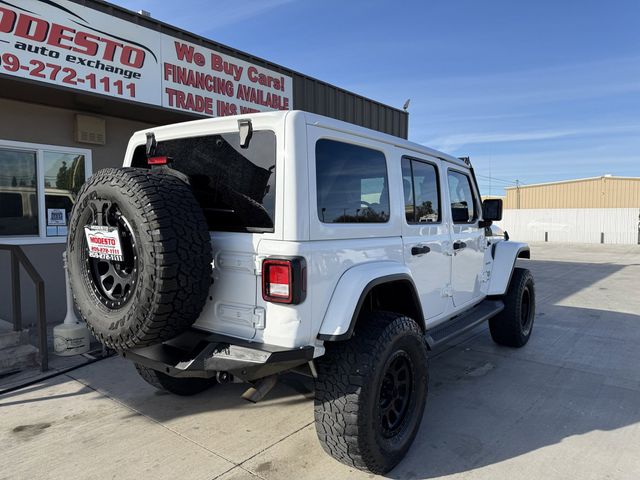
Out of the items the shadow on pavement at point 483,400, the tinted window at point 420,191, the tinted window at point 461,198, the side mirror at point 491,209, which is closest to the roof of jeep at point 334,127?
the tinted window at point 420,191

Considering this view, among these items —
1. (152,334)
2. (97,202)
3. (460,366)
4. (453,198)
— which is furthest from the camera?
(460,366)

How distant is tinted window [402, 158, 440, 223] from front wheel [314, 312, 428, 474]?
3.13 ft

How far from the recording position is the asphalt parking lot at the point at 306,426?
2730 mm

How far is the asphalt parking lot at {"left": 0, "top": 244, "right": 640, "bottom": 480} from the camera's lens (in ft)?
8.96

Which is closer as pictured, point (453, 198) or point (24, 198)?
point (453, 198)

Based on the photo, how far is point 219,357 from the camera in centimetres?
237

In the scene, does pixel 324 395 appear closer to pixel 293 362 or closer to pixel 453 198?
pixel 293 362

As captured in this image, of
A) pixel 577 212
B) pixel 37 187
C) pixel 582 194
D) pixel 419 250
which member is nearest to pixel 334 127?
pixel 419 250

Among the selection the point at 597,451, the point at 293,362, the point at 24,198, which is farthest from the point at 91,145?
the point at 597,451

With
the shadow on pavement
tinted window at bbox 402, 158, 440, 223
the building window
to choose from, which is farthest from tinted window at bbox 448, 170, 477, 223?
the building window

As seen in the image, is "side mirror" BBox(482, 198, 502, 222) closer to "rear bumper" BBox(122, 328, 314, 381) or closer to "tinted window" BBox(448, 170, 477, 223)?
"tinted window" BBox(448, 170, 477, 223)

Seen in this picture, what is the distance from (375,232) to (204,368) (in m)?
1.34

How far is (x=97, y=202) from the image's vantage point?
2527 millimetres

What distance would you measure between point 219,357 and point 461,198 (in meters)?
2.94
